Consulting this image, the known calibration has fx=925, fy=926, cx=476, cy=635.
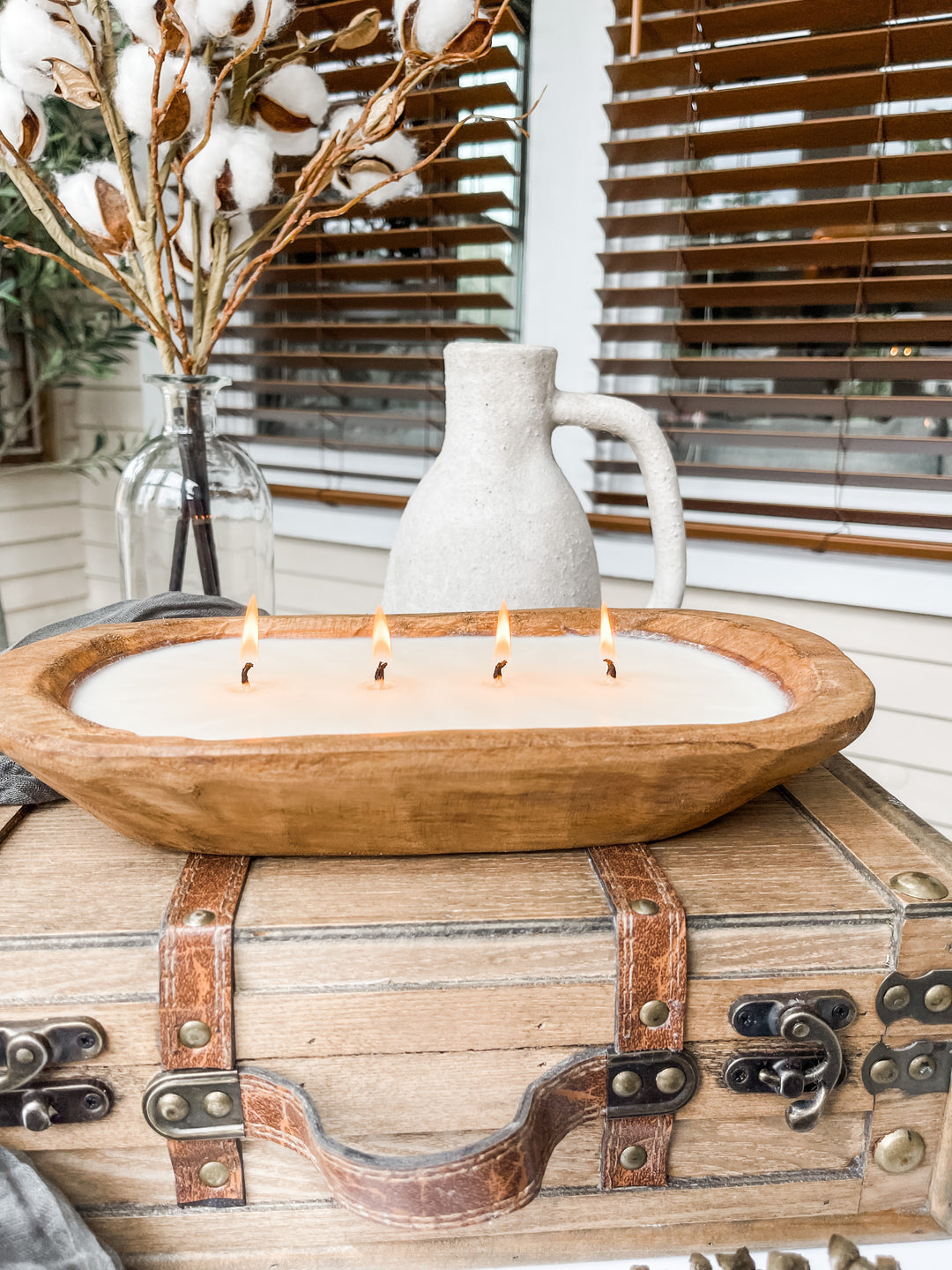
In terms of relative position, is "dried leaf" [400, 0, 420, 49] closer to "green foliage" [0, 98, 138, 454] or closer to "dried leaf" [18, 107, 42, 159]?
"dried leaf" [18, 107, 42, 159]

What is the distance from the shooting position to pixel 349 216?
1.72m

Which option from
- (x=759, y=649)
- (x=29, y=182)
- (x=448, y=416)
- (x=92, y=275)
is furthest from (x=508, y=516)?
(x=92, y=275)

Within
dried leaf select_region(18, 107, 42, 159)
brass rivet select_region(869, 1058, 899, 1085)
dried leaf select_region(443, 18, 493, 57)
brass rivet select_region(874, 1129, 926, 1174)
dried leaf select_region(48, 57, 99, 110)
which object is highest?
dried leaf select_region(443, 18, 493, 57)

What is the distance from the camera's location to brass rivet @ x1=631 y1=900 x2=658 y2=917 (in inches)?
17.6

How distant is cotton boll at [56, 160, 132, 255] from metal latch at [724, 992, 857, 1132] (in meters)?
0.77

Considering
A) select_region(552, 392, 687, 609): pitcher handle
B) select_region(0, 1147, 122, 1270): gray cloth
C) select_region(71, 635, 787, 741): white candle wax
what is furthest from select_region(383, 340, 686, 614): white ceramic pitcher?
select_region(0, 1147, 122, 1270): gray cloth

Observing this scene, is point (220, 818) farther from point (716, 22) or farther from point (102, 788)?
point (716, 22)

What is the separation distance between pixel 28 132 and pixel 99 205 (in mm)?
73

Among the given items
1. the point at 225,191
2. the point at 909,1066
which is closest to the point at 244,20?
the point at 225,191

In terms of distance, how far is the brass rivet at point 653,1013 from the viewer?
0.46m

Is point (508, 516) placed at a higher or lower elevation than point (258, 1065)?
higher

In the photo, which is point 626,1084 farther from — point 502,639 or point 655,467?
point 655,467

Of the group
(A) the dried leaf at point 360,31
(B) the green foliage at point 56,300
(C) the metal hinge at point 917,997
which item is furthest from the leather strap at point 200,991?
(B) the green foliage at point 56,300

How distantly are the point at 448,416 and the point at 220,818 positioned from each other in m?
0.48
